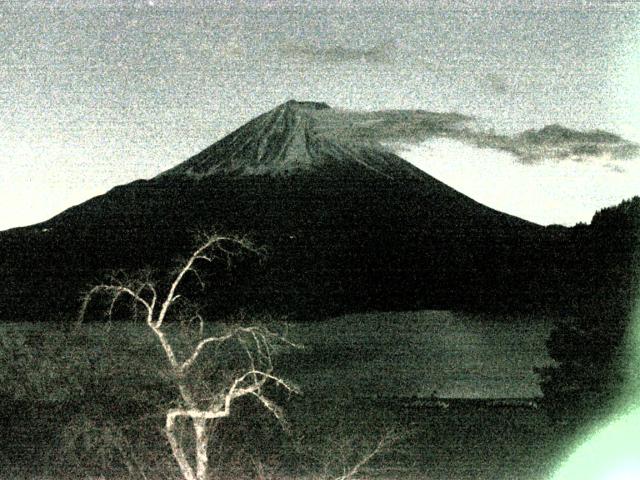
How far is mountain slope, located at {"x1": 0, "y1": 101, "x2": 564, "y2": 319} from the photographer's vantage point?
772 centimetres

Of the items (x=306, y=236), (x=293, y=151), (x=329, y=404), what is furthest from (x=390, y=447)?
(x=293, y=151)

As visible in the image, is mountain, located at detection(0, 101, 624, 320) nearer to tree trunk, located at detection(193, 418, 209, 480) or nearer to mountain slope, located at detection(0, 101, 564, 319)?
mountain slope, located at detection(0, 101, 564, 319)

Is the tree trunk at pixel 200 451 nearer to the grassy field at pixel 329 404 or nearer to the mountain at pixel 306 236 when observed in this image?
the grassy field at pixel 329 404

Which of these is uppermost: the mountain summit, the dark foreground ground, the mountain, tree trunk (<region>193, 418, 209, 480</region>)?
the mountain summit

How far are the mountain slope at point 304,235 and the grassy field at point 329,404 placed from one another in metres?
0.58

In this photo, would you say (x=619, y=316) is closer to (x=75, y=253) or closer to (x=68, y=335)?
(x=68, y=335)

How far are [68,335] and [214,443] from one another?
213cm

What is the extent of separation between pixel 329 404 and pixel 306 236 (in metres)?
3.51

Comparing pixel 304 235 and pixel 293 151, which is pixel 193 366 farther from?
pixel 293 151

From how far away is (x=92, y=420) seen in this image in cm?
554

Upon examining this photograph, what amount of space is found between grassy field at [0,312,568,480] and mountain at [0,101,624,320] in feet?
1.90

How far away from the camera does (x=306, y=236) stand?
923 cm

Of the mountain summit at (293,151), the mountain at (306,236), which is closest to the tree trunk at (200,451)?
the mountain at (306,236)

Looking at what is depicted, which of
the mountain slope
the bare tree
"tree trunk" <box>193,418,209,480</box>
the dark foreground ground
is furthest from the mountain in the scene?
"tree trunk" <box>193,418,209,480</box>
